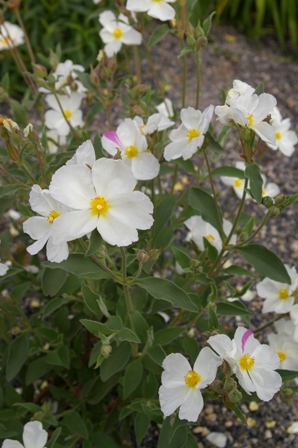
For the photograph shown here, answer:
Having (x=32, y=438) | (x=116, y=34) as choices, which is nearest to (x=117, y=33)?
(x=116, y=34)

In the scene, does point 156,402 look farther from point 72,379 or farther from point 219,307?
point 72,379

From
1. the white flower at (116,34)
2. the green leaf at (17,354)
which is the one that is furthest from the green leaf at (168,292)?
the white flower at (116,34)

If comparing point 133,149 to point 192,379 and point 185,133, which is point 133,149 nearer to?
point 185,133

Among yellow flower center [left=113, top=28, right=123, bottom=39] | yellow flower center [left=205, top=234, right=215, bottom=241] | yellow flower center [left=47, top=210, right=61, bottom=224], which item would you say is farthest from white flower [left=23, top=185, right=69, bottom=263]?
yellow flower center [left=113, top=28, right=123, bottom=39]

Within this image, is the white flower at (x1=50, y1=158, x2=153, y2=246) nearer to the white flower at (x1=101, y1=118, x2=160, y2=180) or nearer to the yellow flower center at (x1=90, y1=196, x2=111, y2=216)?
the yellow flower center at (x1=90, y1=196, x2=111, y2=216)

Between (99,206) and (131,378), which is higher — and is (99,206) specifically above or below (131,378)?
above

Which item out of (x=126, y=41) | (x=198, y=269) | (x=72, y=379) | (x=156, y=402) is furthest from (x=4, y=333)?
(x=126, y=41)
